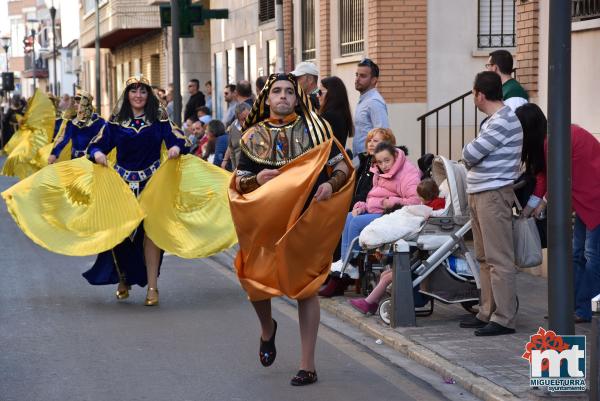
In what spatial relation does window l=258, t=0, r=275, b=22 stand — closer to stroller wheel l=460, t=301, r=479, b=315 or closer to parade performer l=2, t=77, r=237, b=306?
parade performer l=2, t=77, r=237, b=306

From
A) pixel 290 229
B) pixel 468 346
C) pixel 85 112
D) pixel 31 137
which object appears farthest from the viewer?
pixel 31 137

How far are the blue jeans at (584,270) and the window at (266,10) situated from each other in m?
17.4

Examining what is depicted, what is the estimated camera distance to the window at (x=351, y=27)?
1972cm

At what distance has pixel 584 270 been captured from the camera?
10023 mm

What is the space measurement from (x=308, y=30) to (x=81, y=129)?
7.05 metres

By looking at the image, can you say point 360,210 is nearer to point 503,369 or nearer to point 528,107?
point 528,107

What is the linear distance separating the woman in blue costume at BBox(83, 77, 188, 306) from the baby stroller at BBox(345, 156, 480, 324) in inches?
92.4

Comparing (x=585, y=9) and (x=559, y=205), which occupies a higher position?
(x=585, y=9)

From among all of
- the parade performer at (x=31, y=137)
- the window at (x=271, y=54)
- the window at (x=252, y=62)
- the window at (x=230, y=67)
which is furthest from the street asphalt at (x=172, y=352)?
the window at (x=230, y=67)

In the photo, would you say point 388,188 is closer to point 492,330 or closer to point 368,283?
point 368,283

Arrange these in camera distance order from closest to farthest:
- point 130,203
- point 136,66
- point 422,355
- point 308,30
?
point 422,355, point 130,203, point 308,30, point 136,66

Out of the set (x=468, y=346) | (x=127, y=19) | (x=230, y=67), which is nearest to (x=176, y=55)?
(x=230, y=67)

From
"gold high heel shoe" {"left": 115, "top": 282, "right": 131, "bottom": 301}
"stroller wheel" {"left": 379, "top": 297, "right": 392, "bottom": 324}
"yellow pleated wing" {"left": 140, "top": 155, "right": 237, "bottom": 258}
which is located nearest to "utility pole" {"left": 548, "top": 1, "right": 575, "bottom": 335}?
"stroller wheel" {"left": 379, "top": 297, "right": 392, "bottom": 324}

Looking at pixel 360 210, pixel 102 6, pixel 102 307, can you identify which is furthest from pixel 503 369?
pixel 102 6
